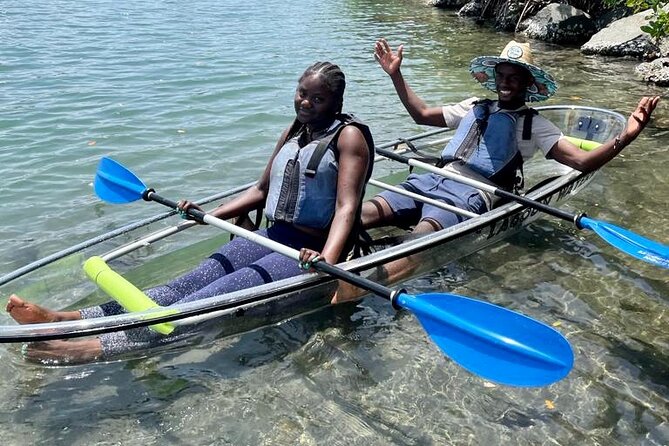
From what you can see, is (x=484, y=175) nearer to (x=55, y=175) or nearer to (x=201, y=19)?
(x=55, y=175)

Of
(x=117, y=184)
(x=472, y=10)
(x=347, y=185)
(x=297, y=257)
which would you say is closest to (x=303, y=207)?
(x=347, y=185)

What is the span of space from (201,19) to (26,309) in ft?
56.7

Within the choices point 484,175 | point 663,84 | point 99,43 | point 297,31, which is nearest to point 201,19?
point 297,31

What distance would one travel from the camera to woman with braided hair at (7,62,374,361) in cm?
385

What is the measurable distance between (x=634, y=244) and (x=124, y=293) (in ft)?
11.0

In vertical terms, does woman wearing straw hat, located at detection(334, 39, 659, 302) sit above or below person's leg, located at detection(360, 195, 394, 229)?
above

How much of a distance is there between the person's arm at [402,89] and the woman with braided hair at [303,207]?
153cm

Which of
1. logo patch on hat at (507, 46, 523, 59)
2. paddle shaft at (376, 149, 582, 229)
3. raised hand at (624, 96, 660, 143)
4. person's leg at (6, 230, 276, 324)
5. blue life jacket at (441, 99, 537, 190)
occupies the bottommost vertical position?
person's leg at (6, 230, 276, 324)

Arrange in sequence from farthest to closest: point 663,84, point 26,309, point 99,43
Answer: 1. point 99,43
2. point 663,84
3. point 26,309

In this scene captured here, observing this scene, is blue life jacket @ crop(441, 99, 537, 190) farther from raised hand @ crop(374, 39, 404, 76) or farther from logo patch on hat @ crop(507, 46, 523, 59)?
raised hand @ crop(374, 39, 404, 76)

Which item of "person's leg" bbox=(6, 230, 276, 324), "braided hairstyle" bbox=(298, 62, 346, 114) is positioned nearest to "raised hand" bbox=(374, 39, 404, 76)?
"braided hairstyle" bbox=(298, 62, 346, 114)

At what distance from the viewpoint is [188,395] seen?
12.6ft

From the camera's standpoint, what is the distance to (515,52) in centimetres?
527

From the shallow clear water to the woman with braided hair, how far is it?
1.30ft
